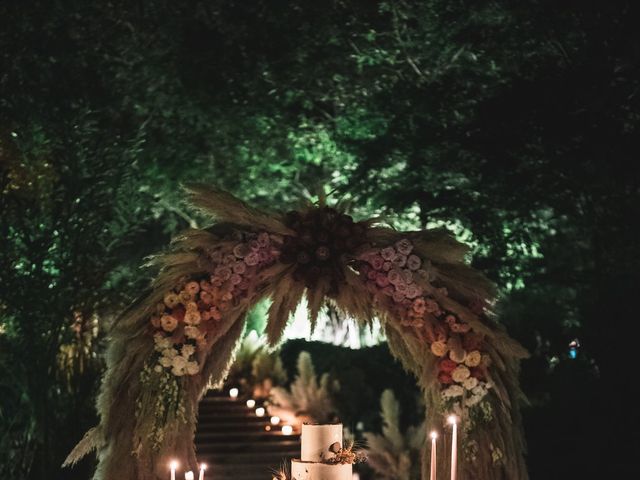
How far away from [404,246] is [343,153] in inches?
353

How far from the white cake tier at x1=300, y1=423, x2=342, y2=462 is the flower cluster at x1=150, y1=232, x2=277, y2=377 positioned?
819 mm

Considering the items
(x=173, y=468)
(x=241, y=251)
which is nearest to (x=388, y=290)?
(x=241, y=251)

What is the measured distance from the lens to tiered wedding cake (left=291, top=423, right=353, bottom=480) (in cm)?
625

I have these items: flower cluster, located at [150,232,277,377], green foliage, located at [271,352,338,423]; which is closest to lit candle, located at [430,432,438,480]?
flower cluster, located at [150,232,277,377]

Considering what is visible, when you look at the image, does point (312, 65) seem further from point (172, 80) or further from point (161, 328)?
point (161, 328)

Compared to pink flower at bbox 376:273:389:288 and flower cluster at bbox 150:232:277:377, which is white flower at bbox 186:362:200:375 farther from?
pink flower at bbox 376:273:389:288

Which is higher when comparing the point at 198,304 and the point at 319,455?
the point at 198,304

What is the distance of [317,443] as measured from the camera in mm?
6348

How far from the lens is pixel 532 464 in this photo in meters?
9.73

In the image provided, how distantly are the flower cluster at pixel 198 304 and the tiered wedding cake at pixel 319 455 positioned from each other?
841mm

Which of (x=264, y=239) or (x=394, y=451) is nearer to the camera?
(x=264, y=239)

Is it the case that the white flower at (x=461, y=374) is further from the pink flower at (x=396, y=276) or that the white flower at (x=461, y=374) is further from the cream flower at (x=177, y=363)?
the cream flower at (x=177, y=363)

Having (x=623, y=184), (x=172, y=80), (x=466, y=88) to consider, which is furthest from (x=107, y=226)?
(x=623, y=184)

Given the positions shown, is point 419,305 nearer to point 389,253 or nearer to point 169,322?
point 389,253
